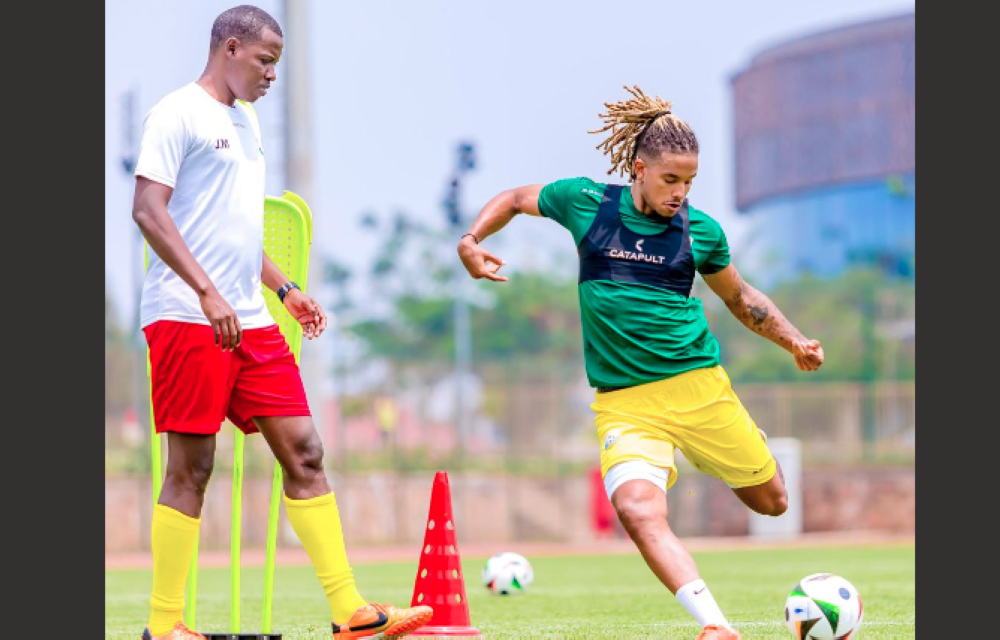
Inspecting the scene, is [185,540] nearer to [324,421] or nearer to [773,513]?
[773,513]

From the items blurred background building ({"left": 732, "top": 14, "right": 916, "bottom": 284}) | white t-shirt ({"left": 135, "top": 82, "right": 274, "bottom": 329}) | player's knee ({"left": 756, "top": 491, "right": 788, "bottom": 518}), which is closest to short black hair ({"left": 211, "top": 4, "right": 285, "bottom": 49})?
white t-shirt ({"left": 135, "top": 82, "right": 274, "bottom": 329})

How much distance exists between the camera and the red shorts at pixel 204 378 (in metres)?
6.56

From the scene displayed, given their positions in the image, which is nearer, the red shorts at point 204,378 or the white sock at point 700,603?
the white sock at point 700,603

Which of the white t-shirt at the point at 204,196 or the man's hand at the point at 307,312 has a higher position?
the white t-shirt at the point at 204,196

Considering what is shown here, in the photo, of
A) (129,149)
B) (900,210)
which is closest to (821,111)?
(900,210)

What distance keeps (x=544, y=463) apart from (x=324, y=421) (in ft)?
14.4

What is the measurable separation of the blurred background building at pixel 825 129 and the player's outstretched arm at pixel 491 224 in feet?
173

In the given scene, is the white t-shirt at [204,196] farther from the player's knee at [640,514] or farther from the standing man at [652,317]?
the player's knee at [640,514]

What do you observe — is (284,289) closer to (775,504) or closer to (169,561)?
(169,561)

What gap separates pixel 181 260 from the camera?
20.6 ft

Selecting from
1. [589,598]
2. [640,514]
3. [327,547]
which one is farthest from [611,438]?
[589,598]

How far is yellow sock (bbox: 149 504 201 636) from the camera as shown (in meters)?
6.62

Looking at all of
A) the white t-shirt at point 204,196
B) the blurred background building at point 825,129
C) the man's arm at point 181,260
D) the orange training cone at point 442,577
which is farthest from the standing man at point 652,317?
the blurred background building at point 825,129

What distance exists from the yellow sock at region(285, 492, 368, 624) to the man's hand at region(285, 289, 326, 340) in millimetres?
763
